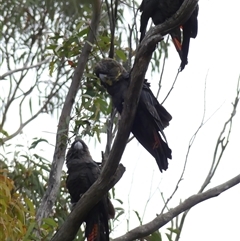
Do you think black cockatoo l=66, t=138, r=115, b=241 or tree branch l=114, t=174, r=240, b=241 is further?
black cockatoo l=66, t=138, r=115, b=241

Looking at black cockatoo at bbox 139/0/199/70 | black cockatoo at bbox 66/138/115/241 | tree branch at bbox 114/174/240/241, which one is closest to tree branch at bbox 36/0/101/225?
black cockatoo at bbox 66/138/115/241

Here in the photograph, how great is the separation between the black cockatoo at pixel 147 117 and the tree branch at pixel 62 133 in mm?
524

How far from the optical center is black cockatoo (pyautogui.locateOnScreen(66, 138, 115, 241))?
4.08 m

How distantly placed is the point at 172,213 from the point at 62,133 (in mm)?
1159

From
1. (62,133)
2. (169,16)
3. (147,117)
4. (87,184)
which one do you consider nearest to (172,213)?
(147,117)

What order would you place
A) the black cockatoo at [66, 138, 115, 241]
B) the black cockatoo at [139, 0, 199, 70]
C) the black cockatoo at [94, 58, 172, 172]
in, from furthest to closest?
the black cockatoo at [66, 138, 115, 241]
the black cockatoo at [139, 0, 199, 70]
the black cockatoo at [94, 58, 172, 172]

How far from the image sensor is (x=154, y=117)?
368cm

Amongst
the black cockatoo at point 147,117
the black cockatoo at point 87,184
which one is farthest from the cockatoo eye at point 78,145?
the black cockatoo at point 147,117

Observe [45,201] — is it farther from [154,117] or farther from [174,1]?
[174,1]

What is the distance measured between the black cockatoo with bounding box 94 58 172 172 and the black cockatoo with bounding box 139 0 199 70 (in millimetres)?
253

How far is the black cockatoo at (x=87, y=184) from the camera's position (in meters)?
4.08

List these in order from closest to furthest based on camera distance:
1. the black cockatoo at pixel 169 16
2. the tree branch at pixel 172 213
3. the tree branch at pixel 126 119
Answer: the tree branch at pixel 126 119 → the tree branch at pixel 172 213 → the black cockatoo at pixel 169 16

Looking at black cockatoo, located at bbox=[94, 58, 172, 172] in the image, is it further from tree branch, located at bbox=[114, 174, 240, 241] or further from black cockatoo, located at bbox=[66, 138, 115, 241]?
black cockatoo, located at bbox=[66, 138, 115, 241]

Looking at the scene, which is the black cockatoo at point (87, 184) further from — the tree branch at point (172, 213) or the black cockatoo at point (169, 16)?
the black cockatoo at point (169, 16)
